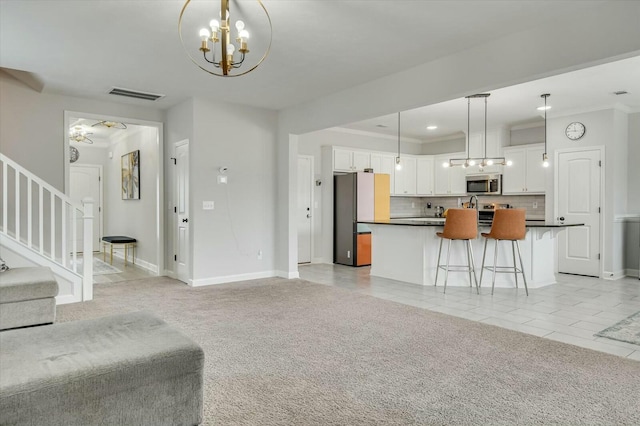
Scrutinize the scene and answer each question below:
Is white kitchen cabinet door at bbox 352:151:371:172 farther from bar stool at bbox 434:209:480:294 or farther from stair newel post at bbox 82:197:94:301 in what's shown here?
stair newel post at bbox 82:197:94:301

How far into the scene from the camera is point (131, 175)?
8.03 metres

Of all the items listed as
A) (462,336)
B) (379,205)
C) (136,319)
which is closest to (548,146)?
(379,205)

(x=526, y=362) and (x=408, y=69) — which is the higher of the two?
(x=408, y=69)

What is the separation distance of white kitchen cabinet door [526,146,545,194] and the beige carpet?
4.43 m

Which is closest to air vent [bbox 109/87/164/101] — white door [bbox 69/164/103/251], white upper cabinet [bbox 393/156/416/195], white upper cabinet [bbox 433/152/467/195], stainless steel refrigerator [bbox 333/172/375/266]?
stainless steel refrigerator [bbox 333/172/375/266]

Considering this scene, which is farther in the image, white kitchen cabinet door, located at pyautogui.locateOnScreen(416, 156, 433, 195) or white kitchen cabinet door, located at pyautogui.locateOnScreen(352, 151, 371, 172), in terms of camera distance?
white kitchen cabinet door, located at pyautogui.locateOnScreen(416, 156, 433, 195)

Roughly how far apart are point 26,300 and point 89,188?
22.8 ft

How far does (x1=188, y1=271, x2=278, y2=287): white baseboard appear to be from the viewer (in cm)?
564

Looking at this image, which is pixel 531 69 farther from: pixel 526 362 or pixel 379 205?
pixel 379 205

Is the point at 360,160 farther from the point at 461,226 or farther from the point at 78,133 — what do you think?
the point at 78,133

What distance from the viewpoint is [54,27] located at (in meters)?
3.42

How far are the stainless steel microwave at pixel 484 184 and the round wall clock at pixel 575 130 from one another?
1501 mm

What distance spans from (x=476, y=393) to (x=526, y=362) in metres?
0.73

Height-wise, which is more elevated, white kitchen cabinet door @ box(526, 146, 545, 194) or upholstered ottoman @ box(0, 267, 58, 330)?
white kitchen cabinet door @ box(526, 146, 545, 194)
